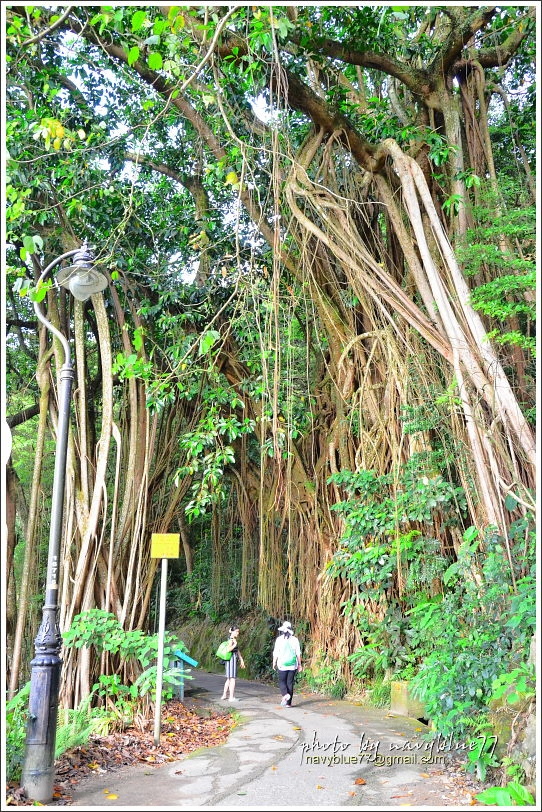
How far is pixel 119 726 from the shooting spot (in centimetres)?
478

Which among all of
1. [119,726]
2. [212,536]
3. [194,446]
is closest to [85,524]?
[194,446]

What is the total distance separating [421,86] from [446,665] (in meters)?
4.33

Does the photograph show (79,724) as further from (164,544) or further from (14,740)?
(164,544)

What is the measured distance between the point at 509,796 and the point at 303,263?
4014 mm

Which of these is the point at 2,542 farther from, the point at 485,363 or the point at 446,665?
the point at 485,363

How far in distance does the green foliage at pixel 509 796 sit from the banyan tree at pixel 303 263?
1.17m

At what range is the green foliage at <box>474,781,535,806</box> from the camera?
2904 mm

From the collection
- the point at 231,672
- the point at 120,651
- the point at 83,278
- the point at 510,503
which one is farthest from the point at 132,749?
the point at 83,278

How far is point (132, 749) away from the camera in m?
4.35

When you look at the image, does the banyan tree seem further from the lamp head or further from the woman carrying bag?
the woman carrying bag

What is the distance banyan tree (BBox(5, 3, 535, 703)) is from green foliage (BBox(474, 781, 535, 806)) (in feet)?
3.82

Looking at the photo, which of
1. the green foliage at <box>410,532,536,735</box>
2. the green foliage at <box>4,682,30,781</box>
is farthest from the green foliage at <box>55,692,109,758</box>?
the green foliage at <box>410,532,536,735</box>

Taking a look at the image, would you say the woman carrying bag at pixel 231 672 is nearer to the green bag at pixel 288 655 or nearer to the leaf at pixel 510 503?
the green bag at pixel 288 655

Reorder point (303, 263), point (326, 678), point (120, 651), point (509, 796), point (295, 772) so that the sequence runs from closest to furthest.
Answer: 1. point (509, 796)
2. point (295, 772)
3. point (120, 651)
4. point (303, 263)
5. point (326, 678)
